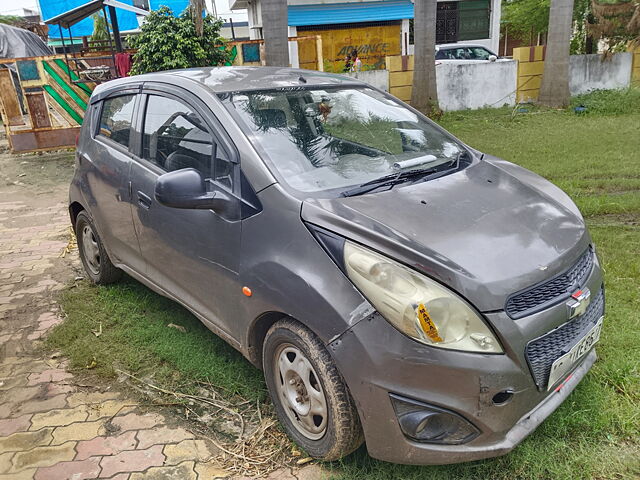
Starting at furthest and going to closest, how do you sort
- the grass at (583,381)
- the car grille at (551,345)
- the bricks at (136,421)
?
the bricks at (136,421)
the grass at (583,381)
the car grille at (551,345)

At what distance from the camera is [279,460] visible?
2605 millimetres

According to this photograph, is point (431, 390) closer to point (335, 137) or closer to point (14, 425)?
point (335, 137)

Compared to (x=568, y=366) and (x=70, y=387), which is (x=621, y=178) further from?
(x=70, y=387)

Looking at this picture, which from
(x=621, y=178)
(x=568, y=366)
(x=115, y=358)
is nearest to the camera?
(x=568, y=366)

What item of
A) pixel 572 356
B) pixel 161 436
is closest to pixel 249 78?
pixel 161 436

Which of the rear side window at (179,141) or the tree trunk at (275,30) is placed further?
the tree trunk at (275,30)

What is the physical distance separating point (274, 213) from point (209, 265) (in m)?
0.61

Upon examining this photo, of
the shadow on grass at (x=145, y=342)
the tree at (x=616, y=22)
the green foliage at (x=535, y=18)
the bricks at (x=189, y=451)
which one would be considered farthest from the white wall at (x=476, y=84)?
the bricks at (x=189, y=451)

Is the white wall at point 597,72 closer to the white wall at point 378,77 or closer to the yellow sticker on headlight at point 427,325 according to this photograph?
the white wall at point 378,77

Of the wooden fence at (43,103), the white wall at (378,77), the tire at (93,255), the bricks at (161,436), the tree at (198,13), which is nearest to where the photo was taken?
the bricks at (161,436)

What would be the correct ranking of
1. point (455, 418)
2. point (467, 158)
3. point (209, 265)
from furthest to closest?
point (467, 158) < point (209, 265) < point (455, 418)

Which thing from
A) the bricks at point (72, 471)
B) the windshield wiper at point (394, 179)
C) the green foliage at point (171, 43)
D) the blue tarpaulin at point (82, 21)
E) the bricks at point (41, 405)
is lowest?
the bricks at point (41, 405)

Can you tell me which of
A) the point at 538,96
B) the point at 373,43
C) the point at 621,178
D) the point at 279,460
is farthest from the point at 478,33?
the point at 279,460

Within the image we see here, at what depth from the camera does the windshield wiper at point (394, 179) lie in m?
2.61
